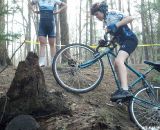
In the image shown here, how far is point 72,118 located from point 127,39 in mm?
2042

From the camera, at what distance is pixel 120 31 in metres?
7.08

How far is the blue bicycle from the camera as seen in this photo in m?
6.77

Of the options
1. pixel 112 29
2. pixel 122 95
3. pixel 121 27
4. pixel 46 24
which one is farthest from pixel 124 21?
pixel 46 24

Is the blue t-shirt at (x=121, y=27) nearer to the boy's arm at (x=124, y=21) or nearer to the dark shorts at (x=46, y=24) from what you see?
the boy's arm at (x=124, y=21)

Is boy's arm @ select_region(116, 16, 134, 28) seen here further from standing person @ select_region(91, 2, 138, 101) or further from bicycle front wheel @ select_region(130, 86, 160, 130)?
bicycle front wheel @ select_region(130, 86, 160, 130)

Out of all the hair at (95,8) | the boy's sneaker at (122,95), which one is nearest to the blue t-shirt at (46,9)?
the hair at (95,8)

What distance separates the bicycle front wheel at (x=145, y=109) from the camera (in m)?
6.70

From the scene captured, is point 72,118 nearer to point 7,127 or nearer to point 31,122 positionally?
point 31,122

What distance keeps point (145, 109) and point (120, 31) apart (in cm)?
162

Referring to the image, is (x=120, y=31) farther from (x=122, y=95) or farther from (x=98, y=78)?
(x=122, y=95)

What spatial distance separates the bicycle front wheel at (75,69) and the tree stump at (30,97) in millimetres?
964

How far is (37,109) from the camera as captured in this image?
600 centimetres

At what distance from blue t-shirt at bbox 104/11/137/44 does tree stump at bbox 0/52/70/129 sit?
1.81 m

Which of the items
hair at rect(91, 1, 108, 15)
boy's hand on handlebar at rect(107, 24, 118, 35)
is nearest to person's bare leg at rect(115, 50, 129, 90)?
boy's hand on handlebar at rect(107, 24, 118, 35)
